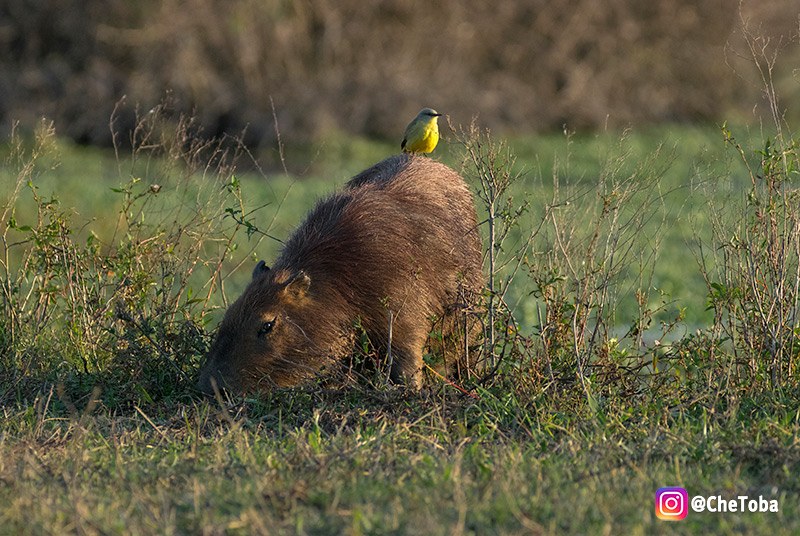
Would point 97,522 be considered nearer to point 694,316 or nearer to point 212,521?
point 212,521

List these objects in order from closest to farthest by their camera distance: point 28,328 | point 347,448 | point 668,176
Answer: point 347,448
point 28,328
point 668,176

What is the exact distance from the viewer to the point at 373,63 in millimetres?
22609

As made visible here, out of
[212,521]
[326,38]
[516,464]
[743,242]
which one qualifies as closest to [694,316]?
[743,242]

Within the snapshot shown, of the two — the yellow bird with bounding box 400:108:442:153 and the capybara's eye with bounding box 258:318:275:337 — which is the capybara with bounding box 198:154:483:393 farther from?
the yellow bird with bounding box 400:108:442:153

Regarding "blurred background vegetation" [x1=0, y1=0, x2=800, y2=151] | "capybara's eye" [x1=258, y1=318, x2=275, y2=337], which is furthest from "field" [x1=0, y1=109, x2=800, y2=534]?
"blurred background vegetation" [x1=0, y1=0, x2=800, y2=151]

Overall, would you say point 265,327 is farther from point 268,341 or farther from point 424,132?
point 424,132

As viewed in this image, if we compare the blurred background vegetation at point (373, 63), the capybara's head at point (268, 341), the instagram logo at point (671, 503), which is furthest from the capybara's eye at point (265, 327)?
the blurred background vegetation at point (373, 63)

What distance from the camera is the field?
352cm

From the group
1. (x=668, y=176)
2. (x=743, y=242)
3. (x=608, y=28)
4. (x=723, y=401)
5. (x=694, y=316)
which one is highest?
(x=608, y=28)

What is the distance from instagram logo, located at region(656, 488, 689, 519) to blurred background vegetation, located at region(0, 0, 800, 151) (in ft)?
58.8

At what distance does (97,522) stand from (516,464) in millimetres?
1675

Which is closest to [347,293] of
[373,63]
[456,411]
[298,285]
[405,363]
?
[298,285]

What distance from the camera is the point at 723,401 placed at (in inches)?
197

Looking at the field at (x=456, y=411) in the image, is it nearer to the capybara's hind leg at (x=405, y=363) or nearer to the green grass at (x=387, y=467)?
the green grass at (x=387, y=467)
